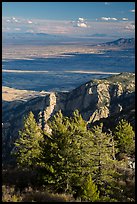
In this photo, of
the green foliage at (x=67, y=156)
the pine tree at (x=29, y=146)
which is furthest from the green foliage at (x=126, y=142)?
the green foliage at (x=67, y=156)

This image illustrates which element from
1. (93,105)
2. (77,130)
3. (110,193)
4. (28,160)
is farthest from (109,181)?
(93,105)

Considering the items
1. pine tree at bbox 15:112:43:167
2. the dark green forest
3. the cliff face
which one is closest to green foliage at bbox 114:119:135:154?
pine tree at bbox 15:112:43:167

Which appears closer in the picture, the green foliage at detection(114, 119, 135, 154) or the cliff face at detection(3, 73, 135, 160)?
the green foliage at detection(114, 119, 135, 154)

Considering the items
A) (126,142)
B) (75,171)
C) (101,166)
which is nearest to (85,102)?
(126,142)

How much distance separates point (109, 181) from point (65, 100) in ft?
500

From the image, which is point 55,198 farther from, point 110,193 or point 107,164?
point 107,164

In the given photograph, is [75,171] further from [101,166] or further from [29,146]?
[29,146]

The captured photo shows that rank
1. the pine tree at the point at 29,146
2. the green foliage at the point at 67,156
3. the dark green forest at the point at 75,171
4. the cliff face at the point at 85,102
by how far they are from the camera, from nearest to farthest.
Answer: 1. the dark green forest at the point at 75,171
2. the green foliage at the point at 67,156
3. the pine tree at the point at 29,146
4. the cliff face at the point at 85,102

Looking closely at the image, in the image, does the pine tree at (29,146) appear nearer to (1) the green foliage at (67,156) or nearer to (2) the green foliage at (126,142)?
(2) the green foliage at (126,142)

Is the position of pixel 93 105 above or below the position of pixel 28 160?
above

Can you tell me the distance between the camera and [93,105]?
160125 millimetres

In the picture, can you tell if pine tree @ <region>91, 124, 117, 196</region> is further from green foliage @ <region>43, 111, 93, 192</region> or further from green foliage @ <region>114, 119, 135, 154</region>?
green foliage @ <region>114, 119, 135, 154</region>

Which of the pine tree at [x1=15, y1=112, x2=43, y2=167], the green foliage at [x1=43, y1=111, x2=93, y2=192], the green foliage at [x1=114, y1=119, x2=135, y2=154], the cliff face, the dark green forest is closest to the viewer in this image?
the dark green forest

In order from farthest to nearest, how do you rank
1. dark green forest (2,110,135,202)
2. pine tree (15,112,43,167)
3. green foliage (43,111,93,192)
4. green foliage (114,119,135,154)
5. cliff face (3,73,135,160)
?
cliff face (3,73,135,160)
green foliage (114,119,135,154)
pine tree (15,112,43,167)
green foliage (43,111,93,192)
dark green forest (2,110,135,202)
